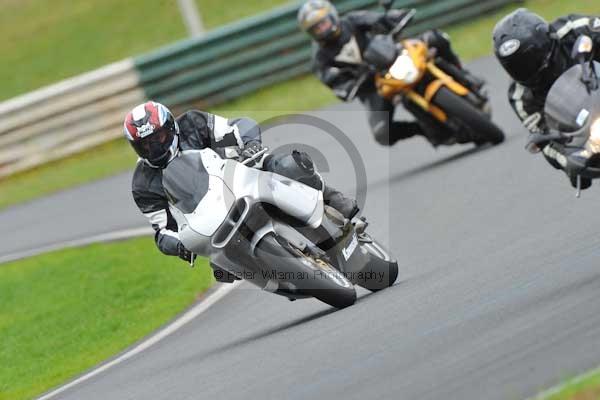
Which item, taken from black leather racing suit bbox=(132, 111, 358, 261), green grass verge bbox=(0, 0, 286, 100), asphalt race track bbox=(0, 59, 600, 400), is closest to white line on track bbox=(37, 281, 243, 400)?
asphalt race track bbox=(0, 59, 600, 400)

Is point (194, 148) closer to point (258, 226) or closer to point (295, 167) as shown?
point (295, 167)

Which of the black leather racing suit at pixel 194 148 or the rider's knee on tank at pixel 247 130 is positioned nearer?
the black leather racing suit at pixel 194 148

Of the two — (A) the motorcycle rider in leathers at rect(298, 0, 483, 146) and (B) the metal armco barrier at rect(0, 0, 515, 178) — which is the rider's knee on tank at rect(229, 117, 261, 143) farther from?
(B) the metal armco barrier at rect(0, 0, 515, 178)

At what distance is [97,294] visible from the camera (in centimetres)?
1278

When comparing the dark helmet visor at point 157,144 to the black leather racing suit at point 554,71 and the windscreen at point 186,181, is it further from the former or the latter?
the black leather racing suit at point 554,71

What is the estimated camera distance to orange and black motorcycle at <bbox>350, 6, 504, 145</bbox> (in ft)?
44.5

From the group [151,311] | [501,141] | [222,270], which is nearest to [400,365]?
[222,270]

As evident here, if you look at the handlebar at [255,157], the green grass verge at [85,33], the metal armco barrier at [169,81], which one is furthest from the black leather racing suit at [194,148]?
the green grass verge at [85,33]

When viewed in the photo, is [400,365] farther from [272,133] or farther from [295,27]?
[295,27]

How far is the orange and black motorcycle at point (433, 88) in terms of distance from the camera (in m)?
13.6

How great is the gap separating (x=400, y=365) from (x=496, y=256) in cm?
269

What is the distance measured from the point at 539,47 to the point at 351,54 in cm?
617

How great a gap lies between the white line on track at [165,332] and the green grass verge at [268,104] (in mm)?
7841

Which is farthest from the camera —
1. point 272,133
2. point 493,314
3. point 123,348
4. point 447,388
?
point 272,133
